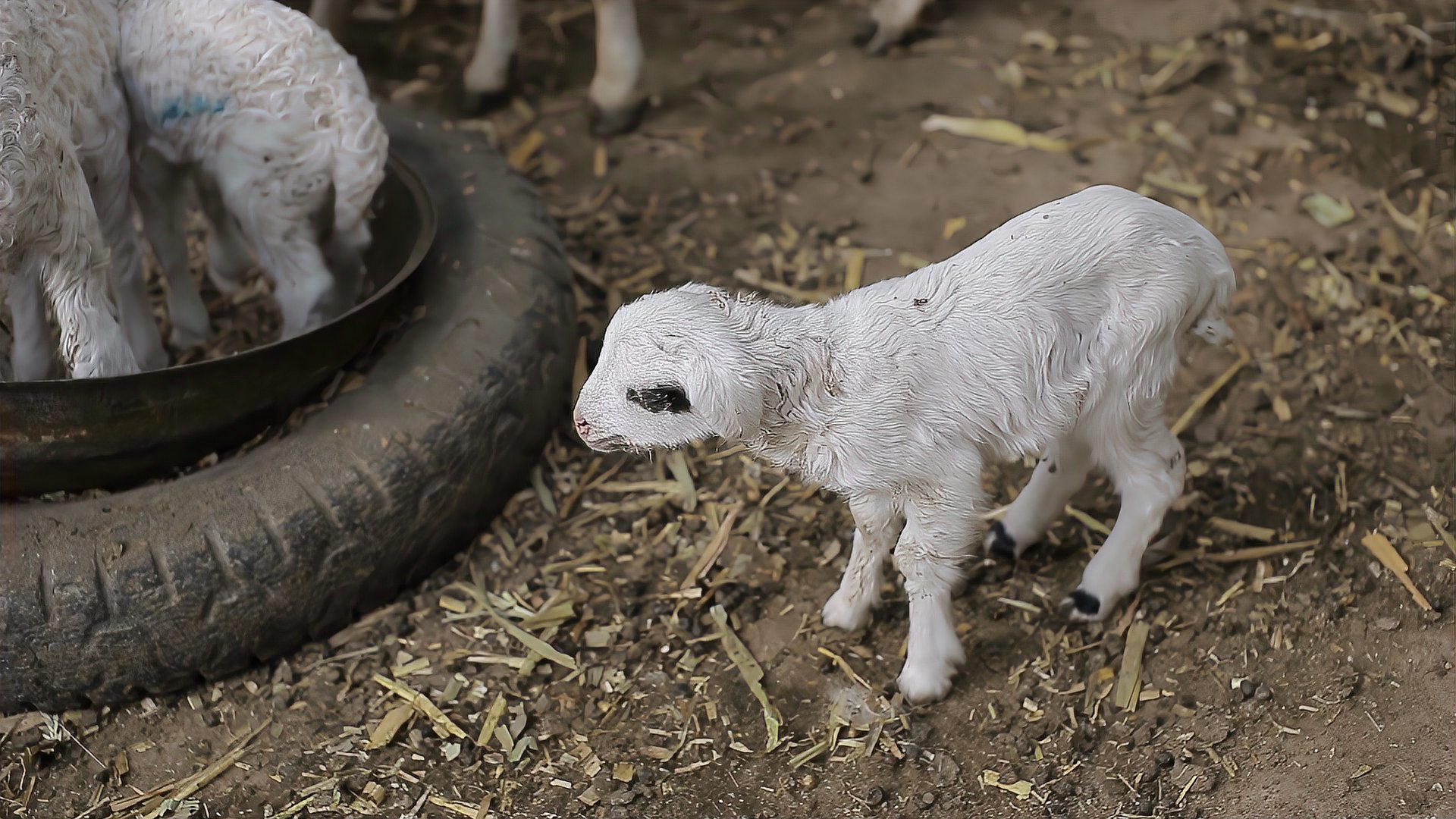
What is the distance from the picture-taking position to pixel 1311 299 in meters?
3.98

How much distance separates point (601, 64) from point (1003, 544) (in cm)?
261

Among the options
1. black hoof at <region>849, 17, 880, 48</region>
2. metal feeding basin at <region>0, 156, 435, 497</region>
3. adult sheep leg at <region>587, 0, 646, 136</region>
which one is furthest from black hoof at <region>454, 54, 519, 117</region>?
metal feeding basin at <region>0, 156, 435, 497</region>

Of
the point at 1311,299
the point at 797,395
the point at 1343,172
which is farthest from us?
the point at 1343,172

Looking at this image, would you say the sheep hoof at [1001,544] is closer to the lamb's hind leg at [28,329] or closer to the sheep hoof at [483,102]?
the lamb's hind leg at [28,329]

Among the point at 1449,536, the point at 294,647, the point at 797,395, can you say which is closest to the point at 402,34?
the point at 294,647

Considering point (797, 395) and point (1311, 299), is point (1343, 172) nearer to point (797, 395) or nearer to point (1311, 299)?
point (1311, 299)

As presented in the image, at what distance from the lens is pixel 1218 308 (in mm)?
2645

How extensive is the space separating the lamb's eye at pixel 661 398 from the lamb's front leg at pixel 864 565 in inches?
19.8

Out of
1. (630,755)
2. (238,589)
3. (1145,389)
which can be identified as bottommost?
(630,755)

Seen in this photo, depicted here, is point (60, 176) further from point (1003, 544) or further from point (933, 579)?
point (1003, 544)

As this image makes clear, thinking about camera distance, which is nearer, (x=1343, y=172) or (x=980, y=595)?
(x=980, y=595)

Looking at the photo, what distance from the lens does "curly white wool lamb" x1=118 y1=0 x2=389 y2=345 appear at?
2979 millimetres

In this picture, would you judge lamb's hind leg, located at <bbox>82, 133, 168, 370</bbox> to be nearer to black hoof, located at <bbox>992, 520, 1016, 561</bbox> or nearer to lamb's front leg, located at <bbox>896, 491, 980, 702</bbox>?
lamb's front leg, located at <bbox>896, 491, 980, 702</bbox>

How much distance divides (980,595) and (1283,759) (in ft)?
2.63
